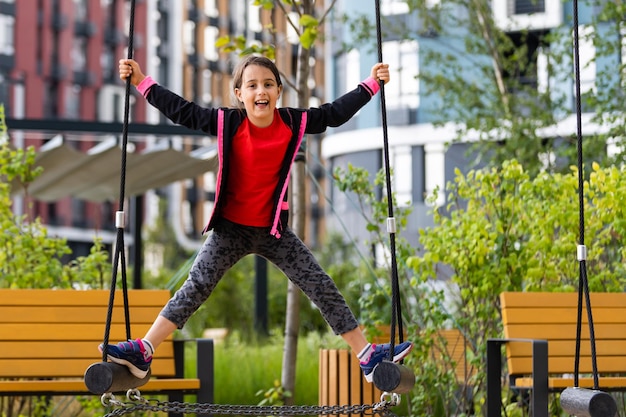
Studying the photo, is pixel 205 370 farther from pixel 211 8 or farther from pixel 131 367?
pixel 211 8

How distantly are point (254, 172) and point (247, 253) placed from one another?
0.33m

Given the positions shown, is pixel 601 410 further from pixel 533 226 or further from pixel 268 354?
pixel 268 354

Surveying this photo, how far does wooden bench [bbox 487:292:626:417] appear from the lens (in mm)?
5336

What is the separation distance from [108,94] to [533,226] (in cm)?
4366

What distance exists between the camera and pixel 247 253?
4.69 m

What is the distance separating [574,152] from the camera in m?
10.6

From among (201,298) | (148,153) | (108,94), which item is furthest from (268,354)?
(108,94)

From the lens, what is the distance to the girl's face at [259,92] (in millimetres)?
4559

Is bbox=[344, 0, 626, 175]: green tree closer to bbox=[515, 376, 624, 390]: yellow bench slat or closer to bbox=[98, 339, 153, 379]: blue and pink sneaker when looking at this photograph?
bbox=[515, 376, 624, 390]: yellow bench slat

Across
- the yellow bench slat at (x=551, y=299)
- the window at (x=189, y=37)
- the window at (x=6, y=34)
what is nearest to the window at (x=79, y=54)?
the window at (x=6, y=34)

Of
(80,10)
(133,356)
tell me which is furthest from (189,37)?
(133,356)

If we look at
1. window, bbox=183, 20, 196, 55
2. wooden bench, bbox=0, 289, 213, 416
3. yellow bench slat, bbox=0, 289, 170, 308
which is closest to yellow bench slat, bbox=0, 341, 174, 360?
wooden bench, bbox=0, 289, 213, 416

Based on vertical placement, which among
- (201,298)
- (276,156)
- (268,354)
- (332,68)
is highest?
(332,68)

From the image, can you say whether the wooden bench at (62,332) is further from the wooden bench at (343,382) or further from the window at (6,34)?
the window at (6,34)
